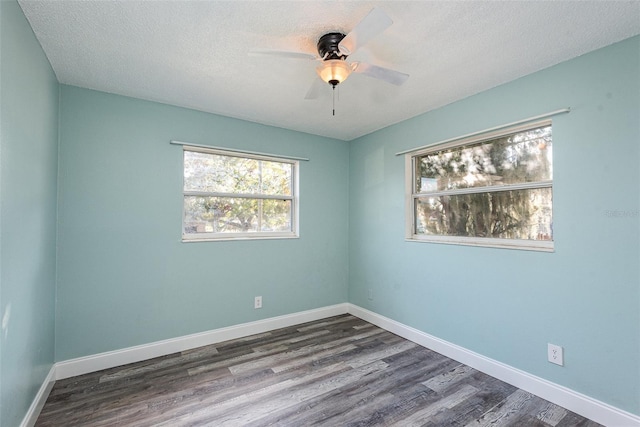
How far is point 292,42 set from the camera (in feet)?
5.99

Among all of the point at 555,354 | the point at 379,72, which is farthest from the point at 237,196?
the point at 555,354

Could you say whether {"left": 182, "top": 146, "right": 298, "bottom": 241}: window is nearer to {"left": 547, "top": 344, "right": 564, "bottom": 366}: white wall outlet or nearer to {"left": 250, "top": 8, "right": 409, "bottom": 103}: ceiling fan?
{"left": 250, "top": 8, "right": 409, "bottom": 103}: ceiling fan

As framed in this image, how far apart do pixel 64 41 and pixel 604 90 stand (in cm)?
347

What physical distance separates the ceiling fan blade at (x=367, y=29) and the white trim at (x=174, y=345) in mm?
2851

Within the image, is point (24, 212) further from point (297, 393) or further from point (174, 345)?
point (297, 393)

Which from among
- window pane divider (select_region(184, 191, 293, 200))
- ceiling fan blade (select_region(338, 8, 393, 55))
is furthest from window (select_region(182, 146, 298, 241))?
ceiling fan blade (select_region(338, 8, 393, 55))

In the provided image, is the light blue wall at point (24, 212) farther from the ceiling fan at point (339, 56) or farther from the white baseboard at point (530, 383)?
the white baseboard at point (530, 383)

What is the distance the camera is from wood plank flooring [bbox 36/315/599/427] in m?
1.87

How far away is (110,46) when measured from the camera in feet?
6.20

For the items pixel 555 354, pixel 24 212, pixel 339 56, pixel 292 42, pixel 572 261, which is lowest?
pixel 555 354

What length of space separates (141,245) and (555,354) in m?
3.43

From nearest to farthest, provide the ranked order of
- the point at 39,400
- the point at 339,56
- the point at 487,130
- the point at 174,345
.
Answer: the point at 339,56
the point at 39,400
the point at 487,130
the point at 174,345

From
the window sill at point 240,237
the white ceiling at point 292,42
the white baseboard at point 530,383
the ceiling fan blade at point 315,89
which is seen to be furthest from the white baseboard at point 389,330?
the ceiling fan blade at point 315,89

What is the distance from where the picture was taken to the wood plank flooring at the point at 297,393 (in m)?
1.87
